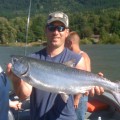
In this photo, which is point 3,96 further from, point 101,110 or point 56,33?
point 101,110

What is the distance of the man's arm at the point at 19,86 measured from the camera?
3635 mm

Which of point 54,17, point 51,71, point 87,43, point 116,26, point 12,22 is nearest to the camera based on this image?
point 51,71

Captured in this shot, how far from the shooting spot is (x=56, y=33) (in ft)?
12.7

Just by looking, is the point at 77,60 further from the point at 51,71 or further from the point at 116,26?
the point at 116,26

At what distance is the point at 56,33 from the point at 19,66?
50cm

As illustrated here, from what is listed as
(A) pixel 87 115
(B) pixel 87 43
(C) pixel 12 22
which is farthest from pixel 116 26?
(A) pixel 87 115

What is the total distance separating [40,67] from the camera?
3.69 meters

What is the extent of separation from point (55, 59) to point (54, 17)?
411 millimetres

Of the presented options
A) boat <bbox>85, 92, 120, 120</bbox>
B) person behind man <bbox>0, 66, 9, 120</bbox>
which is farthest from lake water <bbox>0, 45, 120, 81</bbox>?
person behind man <bbox>0, 66, 9, 120</bbox>

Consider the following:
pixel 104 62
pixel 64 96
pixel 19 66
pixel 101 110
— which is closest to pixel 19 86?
pixel 19 66

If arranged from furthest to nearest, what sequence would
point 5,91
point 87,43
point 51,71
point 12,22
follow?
point 87,43
point 12,22
point 51,71
point 5,91

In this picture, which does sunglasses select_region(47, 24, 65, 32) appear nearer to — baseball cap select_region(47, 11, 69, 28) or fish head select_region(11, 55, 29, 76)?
baseball cap select_region(47, 11, 69, 28)

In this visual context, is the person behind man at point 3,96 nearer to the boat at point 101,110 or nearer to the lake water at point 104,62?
the boat at point 101,110

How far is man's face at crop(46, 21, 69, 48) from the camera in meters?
3.85
